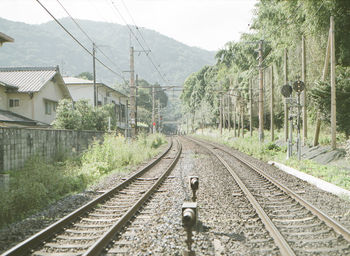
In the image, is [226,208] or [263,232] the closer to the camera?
[263,232]

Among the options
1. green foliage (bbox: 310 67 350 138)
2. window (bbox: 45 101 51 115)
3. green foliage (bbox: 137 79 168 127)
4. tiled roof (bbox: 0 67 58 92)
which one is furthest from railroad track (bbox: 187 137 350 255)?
green foliage (bbox: 137 79 168 127)

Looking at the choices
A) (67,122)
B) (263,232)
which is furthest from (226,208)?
(67,122)

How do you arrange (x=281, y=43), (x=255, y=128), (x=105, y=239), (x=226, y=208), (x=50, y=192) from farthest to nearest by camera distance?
1. (x=255, y=128)
2. (x=281, y=43)
3. (x=50, y=192)
4. (x=226, y=208)
5. (x=105, y=239)

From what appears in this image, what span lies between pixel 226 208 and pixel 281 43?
31.0m

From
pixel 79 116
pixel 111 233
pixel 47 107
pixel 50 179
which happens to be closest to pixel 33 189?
pixel 50 179

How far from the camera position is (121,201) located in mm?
7965

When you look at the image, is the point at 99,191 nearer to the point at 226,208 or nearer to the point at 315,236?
the point at 226,208

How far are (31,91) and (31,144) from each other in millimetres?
13529

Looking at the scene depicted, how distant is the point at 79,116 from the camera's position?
22.8m

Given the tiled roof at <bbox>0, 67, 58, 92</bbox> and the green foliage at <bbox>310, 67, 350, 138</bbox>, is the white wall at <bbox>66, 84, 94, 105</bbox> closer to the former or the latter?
the tiled roof at <bbox>0, 67, 58, 92</bbox>

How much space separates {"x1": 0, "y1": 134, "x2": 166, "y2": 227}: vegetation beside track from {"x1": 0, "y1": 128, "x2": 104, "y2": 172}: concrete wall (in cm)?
34

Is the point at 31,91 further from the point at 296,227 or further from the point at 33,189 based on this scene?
the point at 296,227

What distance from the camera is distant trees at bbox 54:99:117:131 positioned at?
21.6 meters

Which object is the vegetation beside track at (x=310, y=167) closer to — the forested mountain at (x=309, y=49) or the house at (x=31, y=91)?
the forested mountain at (x=309, y=49)
